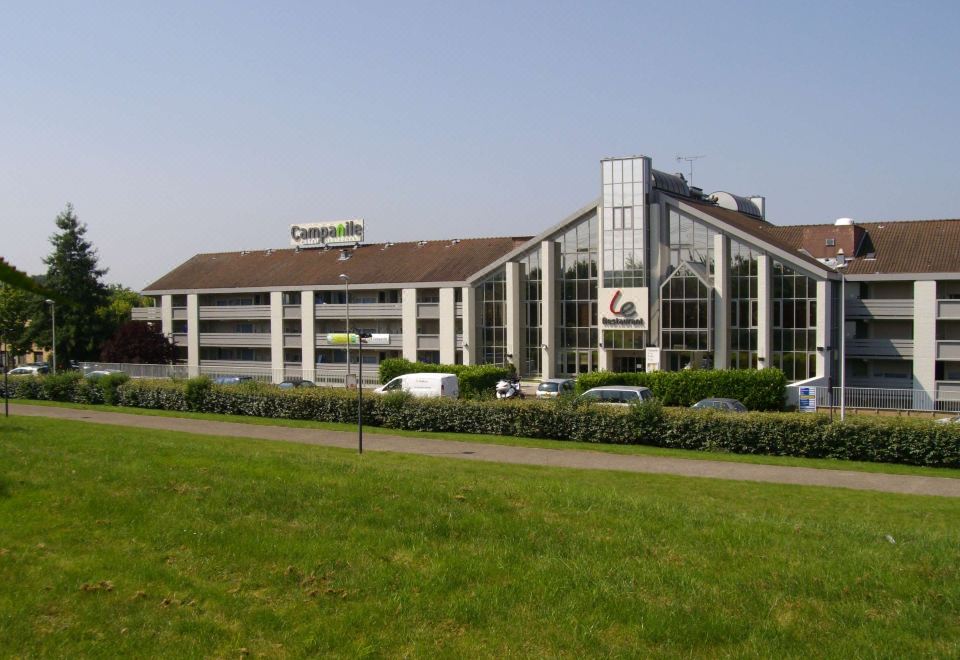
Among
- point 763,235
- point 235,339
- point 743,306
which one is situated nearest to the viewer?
point 743,306

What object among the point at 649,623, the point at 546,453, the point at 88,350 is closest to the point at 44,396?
the point at 88,350

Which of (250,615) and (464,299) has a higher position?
(464,299)

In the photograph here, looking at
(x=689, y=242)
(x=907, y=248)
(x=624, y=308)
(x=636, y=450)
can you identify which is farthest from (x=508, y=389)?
(x=907, y=248)

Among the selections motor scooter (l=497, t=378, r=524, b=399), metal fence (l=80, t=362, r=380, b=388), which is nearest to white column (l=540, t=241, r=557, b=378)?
motor scooter (l=497, t=378, r=524, b=399)

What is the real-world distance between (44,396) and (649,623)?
43.6 meters

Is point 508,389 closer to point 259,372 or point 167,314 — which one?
point 259,372

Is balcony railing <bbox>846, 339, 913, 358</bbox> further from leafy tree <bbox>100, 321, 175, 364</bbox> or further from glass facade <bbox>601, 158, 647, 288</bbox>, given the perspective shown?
leafy tree <bbox>100, 321, 175, 364</bbox>

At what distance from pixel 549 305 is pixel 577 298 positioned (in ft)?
5.66

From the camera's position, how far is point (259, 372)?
6206cm

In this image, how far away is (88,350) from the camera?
216 ft

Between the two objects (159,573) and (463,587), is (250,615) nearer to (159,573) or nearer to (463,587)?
(159,573)

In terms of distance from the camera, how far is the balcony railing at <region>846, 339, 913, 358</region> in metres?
46.3

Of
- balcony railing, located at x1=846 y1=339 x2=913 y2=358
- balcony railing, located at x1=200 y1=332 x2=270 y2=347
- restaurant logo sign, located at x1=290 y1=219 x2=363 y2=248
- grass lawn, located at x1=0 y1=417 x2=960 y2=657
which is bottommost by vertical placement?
grass lawn, located at x1=0 y1=417 x2=960 y2=657

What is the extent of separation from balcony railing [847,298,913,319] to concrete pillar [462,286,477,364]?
21.7m
